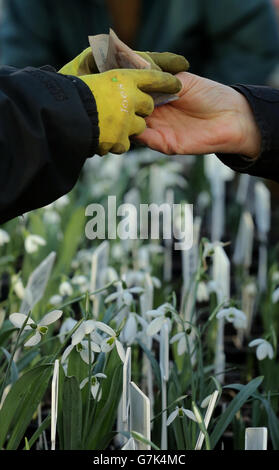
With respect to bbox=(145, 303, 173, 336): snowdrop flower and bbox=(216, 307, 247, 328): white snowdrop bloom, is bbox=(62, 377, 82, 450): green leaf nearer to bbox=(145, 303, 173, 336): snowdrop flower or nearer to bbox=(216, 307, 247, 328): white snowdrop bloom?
bbox=(145, 303, 173, 336): snowdrop flower

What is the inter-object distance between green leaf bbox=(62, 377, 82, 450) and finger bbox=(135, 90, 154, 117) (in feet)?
1.43

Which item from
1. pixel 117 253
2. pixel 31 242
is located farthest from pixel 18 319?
pixel 117 253

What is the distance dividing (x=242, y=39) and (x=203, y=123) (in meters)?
3.34

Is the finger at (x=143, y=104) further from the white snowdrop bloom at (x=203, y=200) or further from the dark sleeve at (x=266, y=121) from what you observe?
the white snowdrop bloom at (x=203, y=200)

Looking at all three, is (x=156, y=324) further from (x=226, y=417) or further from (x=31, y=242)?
(x=31, y=242)

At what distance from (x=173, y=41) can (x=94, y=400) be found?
3.45 metres

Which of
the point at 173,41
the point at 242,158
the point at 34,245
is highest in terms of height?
the point at 173,41

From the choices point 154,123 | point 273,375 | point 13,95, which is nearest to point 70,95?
point 13,95

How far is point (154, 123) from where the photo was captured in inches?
54.6

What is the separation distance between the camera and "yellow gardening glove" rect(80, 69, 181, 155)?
1143 millimetres

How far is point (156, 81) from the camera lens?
1.24 meters

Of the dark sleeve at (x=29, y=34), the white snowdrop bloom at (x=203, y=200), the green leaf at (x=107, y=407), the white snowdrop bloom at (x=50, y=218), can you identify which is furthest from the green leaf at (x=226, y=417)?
the dark sleeve at (x=29, y=34)
